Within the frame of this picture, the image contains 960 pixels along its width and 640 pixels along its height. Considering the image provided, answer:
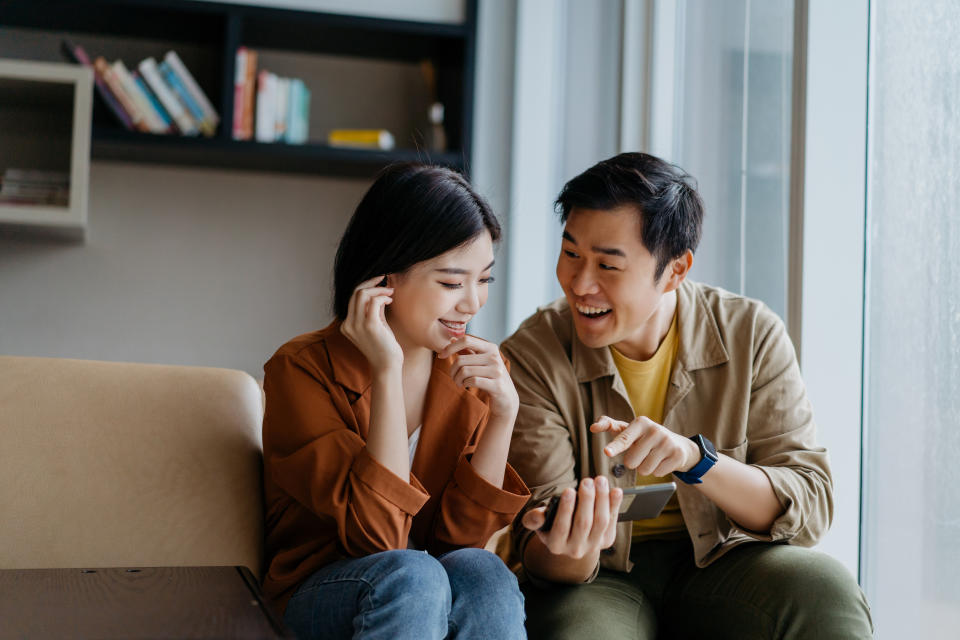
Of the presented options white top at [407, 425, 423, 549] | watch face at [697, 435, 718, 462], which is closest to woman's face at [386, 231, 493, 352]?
white top at [407, 425, 423, 549]

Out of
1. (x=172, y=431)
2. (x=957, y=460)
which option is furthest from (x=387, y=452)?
(x=957, y=460)

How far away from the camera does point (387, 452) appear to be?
133 cm

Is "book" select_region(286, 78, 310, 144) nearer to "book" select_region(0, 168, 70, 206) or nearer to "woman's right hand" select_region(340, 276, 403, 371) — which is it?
"book" select_region(0, 168, 70, 206)

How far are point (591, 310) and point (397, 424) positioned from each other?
383 millimetres

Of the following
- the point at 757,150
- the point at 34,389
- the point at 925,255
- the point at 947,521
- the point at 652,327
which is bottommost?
the point at 947,521

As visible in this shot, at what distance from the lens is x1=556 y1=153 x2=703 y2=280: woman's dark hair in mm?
1496

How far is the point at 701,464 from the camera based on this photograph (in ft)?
4.45

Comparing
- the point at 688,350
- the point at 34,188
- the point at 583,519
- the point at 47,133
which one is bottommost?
the point at 583,519

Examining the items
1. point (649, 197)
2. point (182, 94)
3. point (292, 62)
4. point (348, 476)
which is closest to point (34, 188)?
point (182, 94)

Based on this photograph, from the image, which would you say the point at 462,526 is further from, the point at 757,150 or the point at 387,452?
the point at 757,150

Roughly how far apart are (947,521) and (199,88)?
239 centimetres

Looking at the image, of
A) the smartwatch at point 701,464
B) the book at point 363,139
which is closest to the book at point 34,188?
the book at point 363,139

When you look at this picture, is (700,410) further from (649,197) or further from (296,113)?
(296,113)

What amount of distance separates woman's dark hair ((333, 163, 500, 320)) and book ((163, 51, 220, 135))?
1.51 metres
